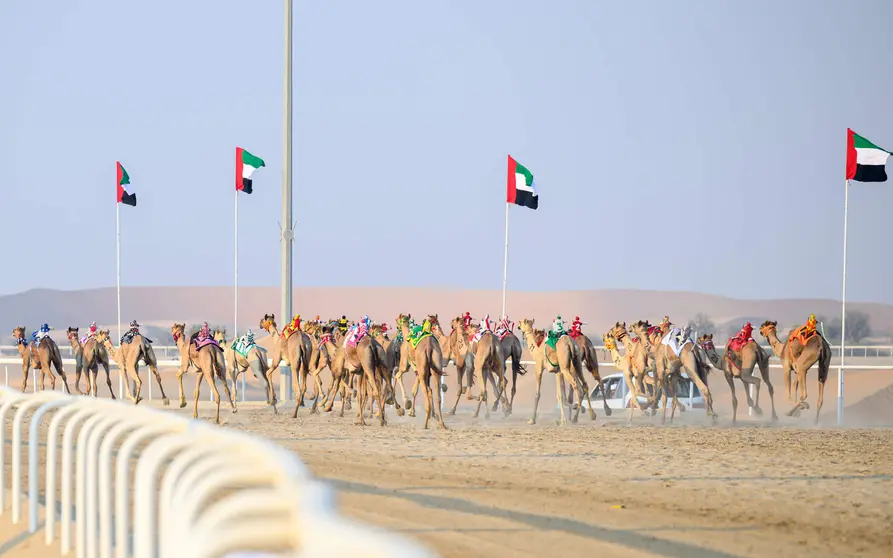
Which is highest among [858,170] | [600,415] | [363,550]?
[858,170]

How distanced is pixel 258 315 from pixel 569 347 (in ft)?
368

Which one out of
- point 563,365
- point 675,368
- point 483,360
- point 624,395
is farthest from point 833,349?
point 563,365

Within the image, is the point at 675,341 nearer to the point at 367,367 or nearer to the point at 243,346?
the point at 367,367

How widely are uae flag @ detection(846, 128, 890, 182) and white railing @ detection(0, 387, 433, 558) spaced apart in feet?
73.7

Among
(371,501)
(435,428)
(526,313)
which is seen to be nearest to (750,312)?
(526,313)

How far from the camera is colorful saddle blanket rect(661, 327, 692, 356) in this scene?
24297mm

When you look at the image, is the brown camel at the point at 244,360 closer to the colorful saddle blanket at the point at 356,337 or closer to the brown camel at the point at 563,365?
the colorful saddle blanket at the point at 356,337

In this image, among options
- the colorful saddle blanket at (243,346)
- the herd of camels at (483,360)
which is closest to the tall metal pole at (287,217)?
the herd of camels at (483,360)

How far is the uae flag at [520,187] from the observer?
1378 inches

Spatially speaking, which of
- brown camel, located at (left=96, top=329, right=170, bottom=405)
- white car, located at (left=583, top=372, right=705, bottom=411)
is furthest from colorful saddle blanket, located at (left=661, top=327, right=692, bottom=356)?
brown camel, located at (left=96, top=329, right=170, bottom=405)

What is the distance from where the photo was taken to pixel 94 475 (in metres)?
8.03

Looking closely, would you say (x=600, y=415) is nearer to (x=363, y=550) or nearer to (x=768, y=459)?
(x=768, y=459)

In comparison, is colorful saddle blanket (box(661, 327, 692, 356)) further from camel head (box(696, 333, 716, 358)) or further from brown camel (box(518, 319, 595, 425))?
brown camel (box(518, 319, 595, 425))

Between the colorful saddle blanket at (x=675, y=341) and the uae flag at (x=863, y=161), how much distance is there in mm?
7238
